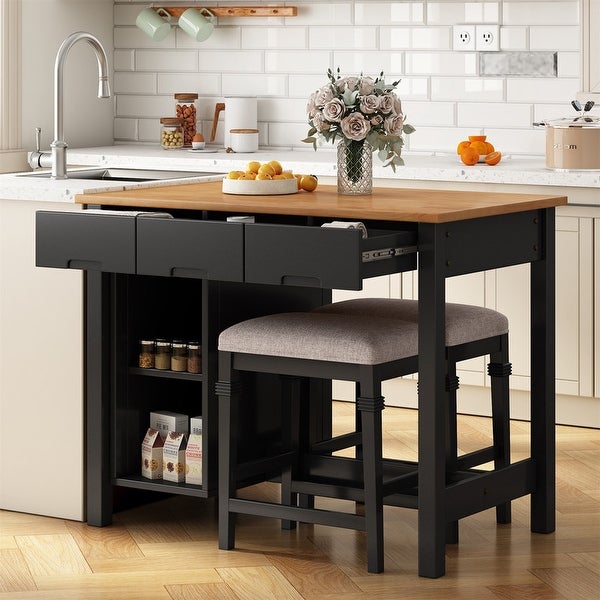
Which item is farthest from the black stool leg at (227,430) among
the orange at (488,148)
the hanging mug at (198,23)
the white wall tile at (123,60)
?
the white wall tile at (123,60)

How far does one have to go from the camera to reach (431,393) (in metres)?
3.29

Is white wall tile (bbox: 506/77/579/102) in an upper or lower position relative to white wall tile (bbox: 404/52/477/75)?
lower

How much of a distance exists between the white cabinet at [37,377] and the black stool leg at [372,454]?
91cm

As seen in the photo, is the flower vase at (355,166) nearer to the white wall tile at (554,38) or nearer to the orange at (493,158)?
the orange at (493,158)

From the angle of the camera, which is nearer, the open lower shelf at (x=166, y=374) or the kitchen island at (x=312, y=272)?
the kitchen island at (x=312, y=272)

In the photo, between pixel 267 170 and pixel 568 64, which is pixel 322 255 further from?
pixel 568 64

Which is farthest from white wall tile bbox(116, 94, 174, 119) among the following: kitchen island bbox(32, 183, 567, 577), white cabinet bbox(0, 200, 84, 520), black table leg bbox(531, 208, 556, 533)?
black table leg bbox(531, 208, 556, 533)

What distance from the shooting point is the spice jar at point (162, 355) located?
3750mm

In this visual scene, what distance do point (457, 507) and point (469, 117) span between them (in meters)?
2.70

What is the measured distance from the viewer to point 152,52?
21.5 ft

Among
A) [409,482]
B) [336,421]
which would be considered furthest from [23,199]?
[336,421]

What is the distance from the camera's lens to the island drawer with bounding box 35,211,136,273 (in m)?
3.51

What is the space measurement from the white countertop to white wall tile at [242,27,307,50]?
472 mm

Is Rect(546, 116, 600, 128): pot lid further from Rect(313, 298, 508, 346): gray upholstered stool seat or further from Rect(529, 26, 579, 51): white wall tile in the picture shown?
Rect(313, 298, 508, 346): gray upholstered stool seat
